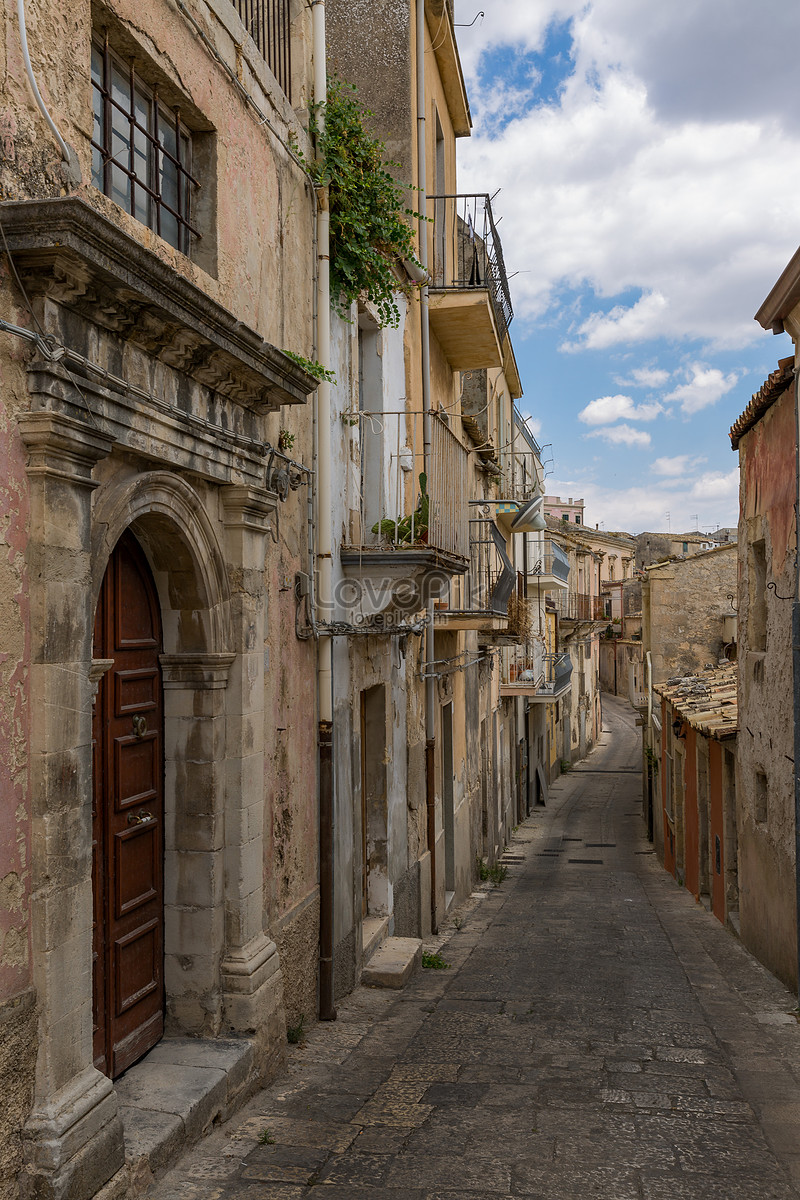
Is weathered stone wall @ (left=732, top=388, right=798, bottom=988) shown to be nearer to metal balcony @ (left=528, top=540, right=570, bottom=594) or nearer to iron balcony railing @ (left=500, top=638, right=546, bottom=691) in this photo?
iron balcony railing @ (left=500, top=638, right=546, bottom=691)

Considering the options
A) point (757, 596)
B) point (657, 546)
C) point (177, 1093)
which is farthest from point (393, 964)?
point (657, 546)

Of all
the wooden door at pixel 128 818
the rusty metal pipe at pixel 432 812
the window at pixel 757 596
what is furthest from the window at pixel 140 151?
the window at pixel 757 596

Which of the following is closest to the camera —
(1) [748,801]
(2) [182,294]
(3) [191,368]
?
(2) [182,294]

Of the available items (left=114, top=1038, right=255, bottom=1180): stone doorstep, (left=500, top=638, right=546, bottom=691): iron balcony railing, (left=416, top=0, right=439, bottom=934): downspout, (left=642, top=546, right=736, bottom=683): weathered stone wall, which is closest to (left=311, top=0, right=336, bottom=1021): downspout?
(left=114, top=1038, right=255, bottom=1180): stone doorstep

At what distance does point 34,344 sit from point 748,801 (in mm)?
9890

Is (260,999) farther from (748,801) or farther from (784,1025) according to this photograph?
(748,801)

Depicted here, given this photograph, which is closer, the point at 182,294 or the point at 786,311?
the point at 182,294

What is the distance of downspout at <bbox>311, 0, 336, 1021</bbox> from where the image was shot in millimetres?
6953

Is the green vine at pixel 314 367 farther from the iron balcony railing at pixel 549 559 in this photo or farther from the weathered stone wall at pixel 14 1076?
the iron balcony railing at pixel 549 559

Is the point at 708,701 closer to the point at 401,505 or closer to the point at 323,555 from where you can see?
the point at 401,505

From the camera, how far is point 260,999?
5.34 metres

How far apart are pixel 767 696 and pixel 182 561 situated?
23.8 feet

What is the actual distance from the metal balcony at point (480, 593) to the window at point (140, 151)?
634cm

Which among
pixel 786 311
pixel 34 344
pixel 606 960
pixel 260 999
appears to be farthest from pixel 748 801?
pixel 34 344
